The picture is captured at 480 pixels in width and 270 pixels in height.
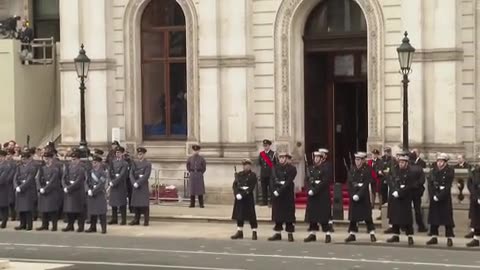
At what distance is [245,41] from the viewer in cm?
3050

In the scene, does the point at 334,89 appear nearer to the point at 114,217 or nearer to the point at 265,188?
the point at 265,188

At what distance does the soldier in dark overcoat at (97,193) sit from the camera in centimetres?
2488

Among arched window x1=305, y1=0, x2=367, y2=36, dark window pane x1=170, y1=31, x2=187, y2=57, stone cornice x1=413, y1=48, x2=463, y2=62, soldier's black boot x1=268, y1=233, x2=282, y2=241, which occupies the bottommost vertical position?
soldier's black boot x1=268, y1=233, x2=282, y2=241

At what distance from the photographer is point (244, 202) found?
23453mm

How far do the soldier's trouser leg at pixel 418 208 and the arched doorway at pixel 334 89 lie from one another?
7.53m

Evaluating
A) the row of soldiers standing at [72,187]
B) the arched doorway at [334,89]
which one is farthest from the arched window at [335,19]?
the row of soldiers standing at [72,187]

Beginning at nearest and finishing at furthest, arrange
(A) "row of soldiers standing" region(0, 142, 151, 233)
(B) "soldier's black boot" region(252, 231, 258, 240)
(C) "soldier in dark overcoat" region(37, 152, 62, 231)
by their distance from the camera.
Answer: (B) "soldier's black boot" region(252, 231, 258, 240)
(A) "row of soldiers standing" region(0, 142, 151, 233)
(C) "soldier in dark overcoat" region(37, 152, 62, 231)

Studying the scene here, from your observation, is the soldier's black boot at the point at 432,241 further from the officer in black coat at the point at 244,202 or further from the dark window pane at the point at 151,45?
the dark window pane at the point at 151,45

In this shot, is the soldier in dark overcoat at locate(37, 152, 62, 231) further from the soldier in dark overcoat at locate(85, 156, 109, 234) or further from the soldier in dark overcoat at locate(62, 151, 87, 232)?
the soldier in dark overcoat at locate(85, 156, 109, 234)

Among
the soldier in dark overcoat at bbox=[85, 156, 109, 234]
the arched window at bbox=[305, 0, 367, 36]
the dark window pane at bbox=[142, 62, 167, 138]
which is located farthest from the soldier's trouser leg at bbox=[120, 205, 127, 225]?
the arched window at bbox=[305, 0, 367, 36]

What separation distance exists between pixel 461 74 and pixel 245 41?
238 inches

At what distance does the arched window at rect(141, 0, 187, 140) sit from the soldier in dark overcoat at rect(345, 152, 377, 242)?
10298 millimetres

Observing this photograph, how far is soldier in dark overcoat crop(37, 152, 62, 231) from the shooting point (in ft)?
84.5

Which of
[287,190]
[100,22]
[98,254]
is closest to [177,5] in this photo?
[100,22]
